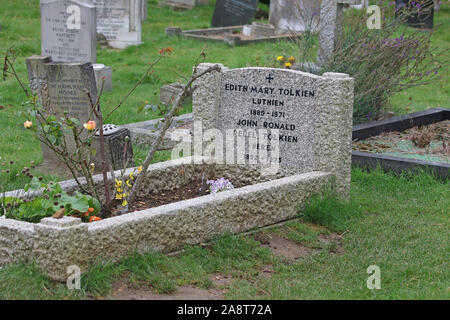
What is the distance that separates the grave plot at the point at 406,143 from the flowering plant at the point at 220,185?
6.07 feet

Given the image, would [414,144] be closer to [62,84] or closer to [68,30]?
[62,84]

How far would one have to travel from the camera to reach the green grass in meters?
4.30

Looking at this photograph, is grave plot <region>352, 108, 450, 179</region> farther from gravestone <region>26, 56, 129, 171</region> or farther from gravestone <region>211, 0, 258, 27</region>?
gravestone <region>211, 0, 258, 27</region>

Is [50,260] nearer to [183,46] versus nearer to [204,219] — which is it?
[204,219]

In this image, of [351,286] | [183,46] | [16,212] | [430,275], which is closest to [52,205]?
[16,212]

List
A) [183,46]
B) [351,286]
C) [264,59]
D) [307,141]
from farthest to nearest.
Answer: [183,46] < [264,59] < [307,141] < [351,286]

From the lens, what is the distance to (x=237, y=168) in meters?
6.40

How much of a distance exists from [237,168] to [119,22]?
8169 mm

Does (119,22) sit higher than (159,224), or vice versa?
(119,22)

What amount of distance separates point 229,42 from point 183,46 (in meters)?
0.97

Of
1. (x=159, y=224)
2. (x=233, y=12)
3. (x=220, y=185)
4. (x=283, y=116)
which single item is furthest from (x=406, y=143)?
(x=233, y=12)

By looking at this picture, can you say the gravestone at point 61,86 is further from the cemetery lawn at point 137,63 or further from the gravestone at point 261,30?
the gravestone at point 261,30

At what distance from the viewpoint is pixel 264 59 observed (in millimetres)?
12789
